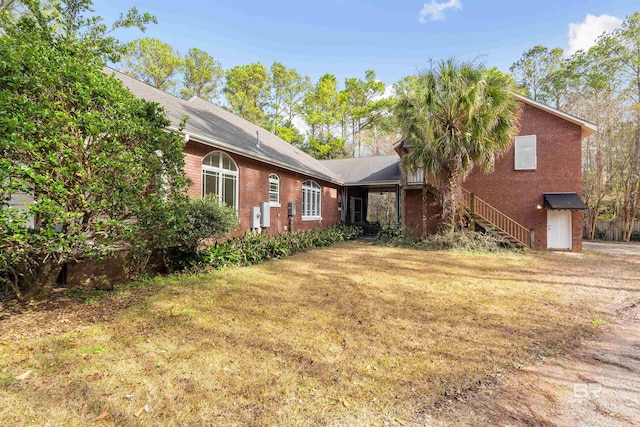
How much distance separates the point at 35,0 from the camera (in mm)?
5043

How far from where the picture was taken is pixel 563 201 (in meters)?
12.1

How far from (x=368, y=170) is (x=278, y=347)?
626 inches

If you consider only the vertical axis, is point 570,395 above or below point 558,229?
below

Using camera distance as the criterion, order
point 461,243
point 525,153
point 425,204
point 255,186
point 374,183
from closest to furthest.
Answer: point 255,186
point 461,243
point 525,153
point 425,204
point 374,183

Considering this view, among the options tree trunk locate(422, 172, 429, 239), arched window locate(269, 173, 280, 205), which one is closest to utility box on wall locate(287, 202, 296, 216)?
arched window locate(269, 173, 280, 205)

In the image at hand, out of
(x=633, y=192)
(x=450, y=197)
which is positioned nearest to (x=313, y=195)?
(x=450, y=197)

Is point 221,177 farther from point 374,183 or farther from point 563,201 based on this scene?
point 563,201

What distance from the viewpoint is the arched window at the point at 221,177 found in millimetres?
8559

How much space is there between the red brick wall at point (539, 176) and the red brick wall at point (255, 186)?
8522mm

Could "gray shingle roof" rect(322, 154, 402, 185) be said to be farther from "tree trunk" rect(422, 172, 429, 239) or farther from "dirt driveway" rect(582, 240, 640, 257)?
"dirt driveway" rect(582, 240, 640, 257)

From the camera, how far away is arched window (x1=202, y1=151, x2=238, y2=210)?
8559 millimetres

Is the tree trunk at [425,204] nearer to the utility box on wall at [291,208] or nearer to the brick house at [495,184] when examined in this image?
the brick house at [495,184]

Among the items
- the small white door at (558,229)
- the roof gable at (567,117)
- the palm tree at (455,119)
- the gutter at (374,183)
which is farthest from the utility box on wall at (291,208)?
the small white door at (558,229)

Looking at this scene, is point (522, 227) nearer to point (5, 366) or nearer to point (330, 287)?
point (330, 287)
